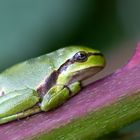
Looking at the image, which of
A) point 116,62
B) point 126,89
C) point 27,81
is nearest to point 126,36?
point 116,62

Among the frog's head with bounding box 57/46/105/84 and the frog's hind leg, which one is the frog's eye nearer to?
the frog's head with bounding box 57/46/105/84

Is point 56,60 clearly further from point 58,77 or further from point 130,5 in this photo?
point 130,5

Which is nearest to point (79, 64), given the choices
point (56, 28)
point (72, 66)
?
point (72, 66)

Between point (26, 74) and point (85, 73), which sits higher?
point (26, 74)

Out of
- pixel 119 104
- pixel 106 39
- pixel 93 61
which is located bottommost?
pixel 119 104

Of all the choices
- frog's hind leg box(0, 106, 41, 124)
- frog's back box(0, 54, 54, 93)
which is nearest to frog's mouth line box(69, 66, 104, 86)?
frog's back box(0, 54, 54, 93)

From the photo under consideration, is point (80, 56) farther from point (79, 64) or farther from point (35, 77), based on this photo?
point (35, 77)
